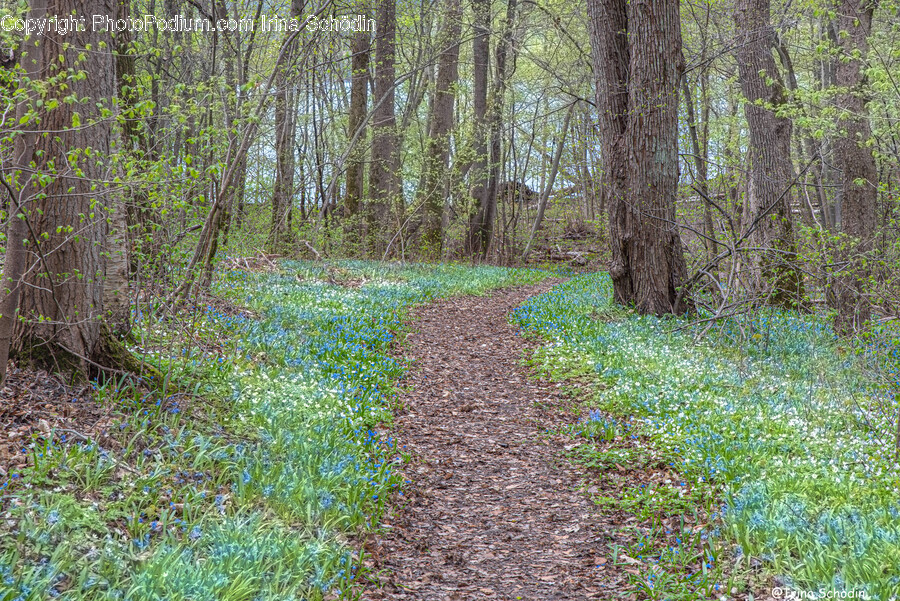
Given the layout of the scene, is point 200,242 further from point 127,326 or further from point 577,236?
point 577,236


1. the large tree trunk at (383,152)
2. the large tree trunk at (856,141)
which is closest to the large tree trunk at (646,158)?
the large tree trunk at (856,141)

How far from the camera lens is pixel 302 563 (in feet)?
12.1

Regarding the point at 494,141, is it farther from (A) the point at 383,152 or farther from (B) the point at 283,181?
(B) the point at 283,181

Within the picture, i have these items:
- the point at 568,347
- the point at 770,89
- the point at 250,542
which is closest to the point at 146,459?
the point at 250,542

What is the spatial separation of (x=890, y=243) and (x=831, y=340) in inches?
73.9

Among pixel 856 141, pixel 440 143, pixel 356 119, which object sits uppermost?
pixel 356 119

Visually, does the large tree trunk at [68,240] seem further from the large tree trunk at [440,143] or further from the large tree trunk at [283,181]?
the large tree trunk at [440,143]

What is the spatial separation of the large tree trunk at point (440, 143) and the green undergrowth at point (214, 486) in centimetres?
1470

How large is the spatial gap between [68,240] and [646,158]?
9.48 meters

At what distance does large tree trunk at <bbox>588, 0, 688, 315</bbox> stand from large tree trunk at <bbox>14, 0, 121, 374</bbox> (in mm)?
8835

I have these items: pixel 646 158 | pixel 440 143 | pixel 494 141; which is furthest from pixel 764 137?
pixel 494 141

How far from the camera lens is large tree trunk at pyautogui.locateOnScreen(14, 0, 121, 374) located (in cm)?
505

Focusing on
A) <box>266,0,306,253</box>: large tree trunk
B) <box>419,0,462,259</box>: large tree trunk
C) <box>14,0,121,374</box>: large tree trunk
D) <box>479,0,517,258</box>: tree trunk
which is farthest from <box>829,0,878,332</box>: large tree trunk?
<box>479,0,517,258</box>: tree trunk

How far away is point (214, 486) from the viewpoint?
439cm
